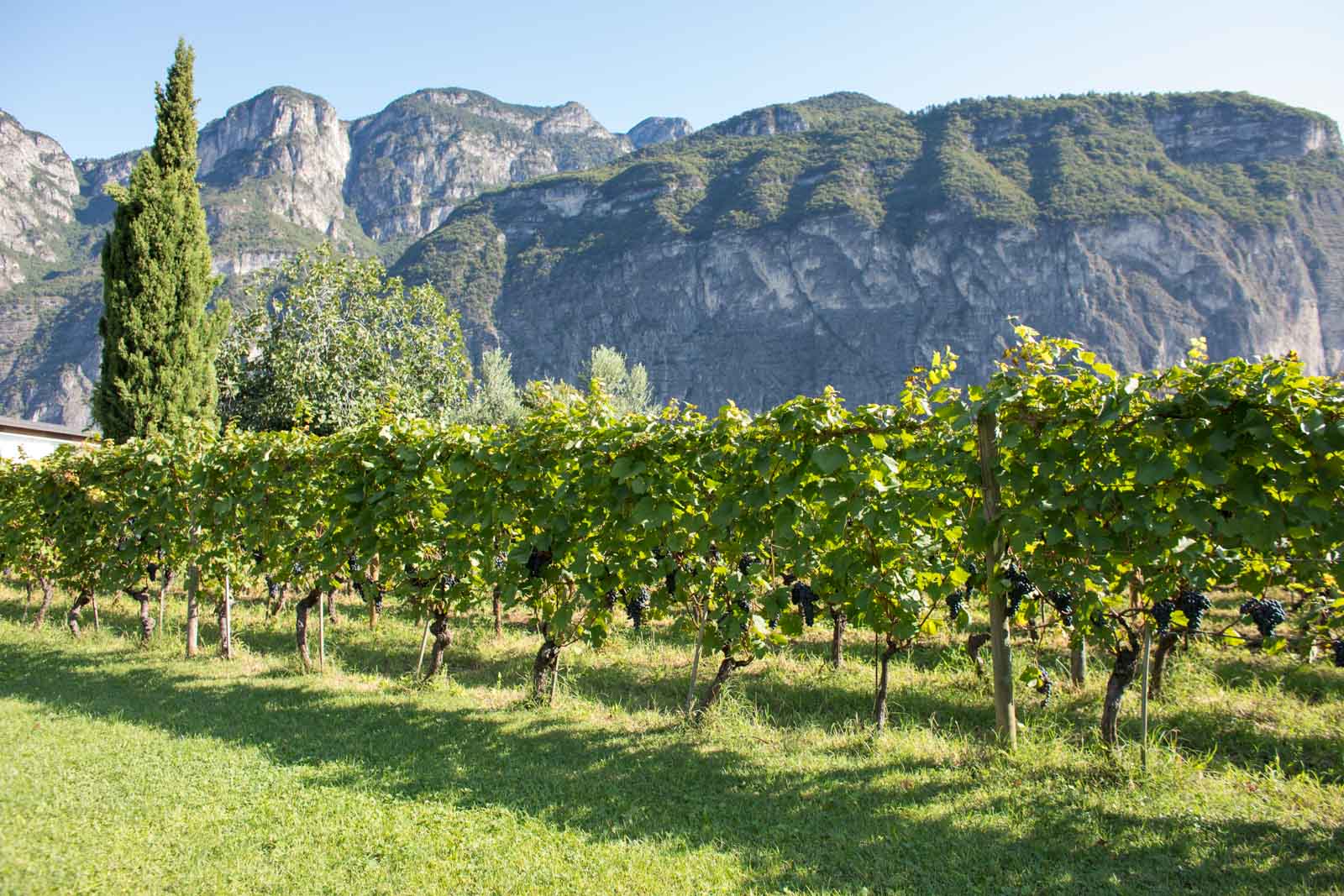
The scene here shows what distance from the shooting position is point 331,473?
5957 millimetres

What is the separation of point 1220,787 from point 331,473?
5662 mm

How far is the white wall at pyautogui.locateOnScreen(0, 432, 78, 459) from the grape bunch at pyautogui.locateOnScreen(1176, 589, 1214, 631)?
25.2 metres

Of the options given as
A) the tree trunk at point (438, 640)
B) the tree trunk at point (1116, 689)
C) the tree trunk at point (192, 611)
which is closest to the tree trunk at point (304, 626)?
the tree trunk at point (438, 640)

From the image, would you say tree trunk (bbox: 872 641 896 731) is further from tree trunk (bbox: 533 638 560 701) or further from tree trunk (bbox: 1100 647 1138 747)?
tree trunk (bbox: 533 638 560 701)

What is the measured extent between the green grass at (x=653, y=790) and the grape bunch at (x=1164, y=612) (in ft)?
1.97

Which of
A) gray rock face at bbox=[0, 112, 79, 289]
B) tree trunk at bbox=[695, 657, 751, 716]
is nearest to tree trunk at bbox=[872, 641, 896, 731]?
tree trunk at bbox=[695, 657, 751, 716]

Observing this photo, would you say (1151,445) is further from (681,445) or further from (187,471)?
(187,471)

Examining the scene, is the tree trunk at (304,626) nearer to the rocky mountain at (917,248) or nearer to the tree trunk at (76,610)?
the tree trunk at (76,610)

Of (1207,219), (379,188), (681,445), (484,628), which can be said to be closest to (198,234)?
(484,628)

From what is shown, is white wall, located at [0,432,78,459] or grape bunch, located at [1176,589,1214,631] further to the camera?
white wall, located at [0,432,78,459]

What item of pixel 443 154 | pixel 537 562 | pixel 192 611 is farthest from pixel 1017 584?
pixel 443 154

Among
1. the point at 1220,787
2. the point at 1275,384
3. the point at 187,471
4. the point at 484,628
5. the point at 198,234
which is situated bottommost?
the point at 484,628

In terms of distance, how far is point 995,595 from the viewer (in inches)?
146

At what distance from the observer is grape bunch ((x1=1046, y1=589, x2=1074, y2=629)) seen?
13.0ft
